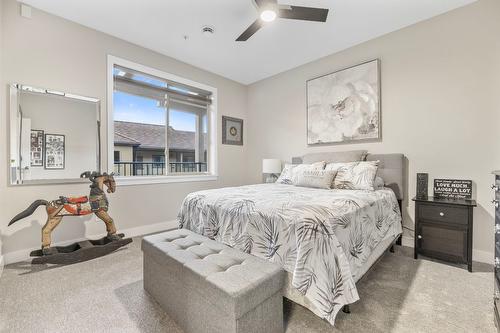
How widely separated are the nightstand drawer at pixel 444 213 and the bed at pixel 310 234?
37 cm

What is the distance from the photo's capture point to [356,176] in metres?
2.68

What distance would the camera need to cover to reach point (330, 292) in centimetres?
135

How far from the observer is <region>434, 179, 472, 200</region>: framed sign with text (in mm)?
2494

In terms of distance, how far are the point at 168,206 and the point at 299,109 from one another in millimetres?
2882

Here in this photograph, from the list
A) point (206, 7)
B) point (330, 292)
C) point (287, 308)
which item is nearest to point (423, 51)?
point (206, 7)

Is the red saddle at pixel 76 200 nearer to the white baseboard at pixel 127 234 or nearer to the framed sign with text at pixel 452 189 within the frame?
the white baseboard at pixel 127 234

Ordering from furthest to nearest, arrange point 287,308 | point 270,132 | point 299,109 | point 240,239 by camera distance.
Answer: point 270,132, point 299,109, point 240,239, point 287,308

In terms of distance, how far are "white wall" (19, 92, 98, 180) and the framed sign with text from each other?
433cm

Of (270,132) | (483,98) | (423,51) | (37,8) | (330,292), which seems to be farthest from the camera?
(270,132)

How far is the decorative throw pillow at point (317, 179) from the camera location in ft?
8.92

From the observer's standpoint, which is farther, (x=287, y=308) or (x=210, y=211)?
(x=210, y=211)

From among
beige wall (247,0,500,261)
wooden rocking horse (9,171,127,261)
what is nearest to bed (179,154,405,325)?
beige wall (247,0,500,261)

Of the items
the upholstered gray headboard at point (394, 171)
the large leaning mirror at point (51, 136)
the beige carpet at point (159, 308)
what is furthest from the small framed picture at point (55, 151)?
the upholstered gray headboard at point (394, 171)

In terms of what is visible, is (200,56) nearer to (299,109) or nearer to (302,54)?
(302,54)
